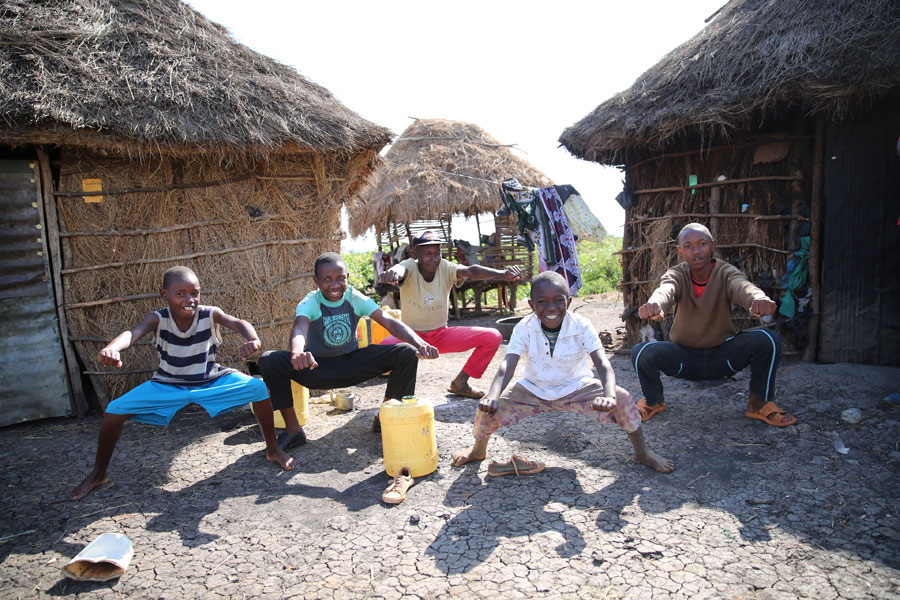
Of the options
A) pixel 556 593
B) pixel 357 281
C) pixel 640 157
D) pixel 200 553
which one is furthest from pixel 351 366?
pixel 357 281

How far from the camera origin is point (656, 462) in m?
3.20

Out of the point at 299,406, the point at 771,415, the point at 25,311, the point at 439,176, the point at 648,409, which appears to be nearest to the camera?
the point at 771,415

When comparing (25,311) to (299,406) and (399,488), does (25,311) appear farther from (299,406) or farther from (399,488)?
(399,488)

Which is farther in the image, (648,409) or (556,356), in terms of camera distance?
(648,409)

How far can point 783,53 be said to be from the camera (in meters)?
5.10

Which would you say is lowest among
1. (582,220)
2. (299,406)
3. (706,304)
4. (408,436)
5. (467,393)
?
(467,393)

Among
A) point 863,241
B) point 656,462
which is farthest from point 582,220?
point 656,462

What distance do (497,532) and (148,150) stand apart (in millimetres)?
4085

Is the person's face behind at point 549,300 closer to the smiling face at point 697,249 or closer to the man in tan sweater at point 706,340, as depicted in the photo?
the man in tan sweater at point 706,340

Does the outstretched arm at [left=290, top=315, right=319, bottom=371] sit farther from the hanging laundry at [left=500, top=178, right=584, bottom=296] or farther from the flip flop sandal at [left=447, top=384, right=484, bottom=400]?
the hanging laundry at [left=500, top=178, right=584, bottom=296]

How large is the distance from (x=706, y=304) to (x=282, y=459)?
119 inches

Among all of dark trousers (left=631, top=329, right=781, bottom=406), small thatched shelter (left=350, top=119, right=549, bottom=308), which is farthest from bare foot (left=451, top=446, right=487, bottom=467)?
small thatched shelter (left=350, top=119, right=549, bottom=308)

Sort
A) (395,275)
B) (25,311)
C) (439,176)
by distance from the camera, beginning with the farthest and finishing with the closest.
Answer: (439,176), (25,311), (395,275)

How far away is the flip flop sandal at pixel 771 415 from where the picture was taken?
372 centimetres
